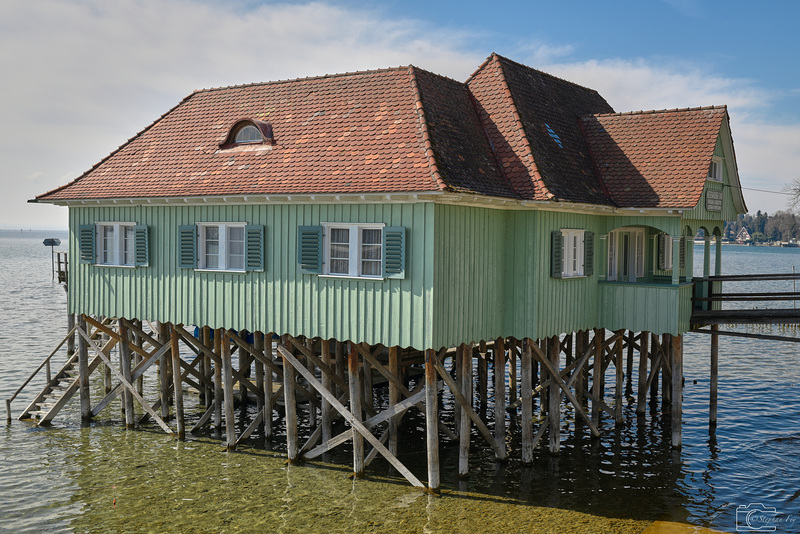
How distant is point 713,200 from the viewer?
68.7ft

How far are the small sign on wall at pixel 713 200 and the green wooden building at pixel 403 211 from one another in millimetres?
62

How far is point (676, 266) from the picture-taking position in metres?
19.0

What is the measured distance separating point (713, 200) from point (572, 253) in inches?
189

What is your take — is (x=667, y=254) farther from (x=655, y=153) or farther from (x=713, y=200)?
(x=655, y=153)

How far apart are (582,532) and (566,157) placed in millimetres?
9496

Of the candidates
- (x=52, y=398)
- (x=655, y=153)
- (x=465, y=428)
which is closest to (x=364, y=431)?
(x=465, y=428)

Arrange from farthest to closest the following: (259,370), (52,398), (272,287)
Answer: (52,398) < (259,370) < (272,287)

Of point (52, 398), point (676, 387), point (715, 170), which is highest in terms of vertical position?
point (715, 170)

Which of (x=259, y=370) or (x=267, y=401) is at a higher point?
(x=259, y=370)

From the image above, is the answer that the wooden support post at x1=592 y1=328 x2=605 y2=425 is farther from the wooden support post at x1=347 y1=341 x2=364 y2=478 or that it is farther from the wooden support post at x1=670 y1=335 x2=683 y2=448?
the wooden support post at x1=347 y1=341 x2=364 y2=478

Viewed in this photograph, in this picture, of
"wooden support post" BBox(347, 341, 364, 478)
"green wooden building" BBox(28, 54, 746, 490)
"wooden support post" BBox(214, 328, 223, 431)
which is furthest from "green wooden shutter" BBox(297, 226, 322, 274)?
"wooden support post" BBox(214, 328, 223, 431)

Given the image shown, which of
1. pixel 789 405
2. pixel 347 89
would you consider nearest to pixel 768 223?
pixel 789 405

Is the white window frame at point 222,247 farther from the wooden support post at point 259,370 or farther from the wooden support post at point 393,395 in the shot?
the wooden support post at point 393,395

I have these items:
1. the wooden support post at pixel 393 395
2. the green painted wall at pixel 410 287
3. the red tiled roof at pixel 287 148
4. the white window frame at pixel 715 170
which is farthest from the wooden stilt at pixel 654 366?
the red tiled roof at pixel 287 148
